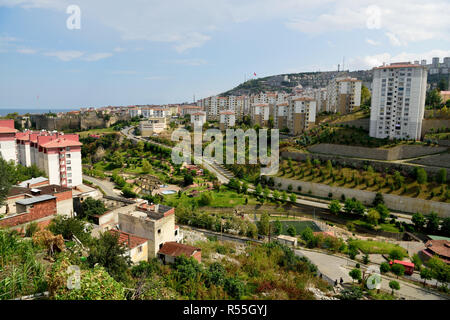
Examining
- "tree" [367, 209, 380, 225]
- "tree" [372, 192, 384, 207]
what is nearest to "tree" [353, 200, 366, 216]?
"tree" [367, 209, 380, 225]

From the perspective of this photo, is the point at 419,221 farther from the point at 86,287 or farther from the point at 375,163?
the point at 86,287

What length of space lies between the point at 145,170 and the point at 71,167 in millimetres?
6205

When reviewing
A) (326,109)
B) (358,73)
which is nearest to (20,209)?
(326,109)

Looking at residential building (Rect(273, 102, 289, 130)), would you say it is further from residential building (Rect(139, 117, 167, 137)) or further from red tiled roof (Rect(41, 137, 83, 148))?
red tiled roof (Rect(41, 137, 83, 148))

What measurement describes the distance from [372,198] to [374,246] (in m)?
3.68

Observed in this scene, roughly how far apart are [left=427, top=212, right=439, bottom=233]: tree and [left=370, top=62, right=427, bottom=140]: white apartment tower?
20.0 ft

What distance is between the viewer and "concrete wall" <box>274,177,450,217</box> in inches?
472

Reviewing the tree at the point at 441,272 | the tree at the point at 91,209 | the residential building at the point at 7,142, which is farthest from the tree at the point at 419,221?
the residential building at the point at 7,142

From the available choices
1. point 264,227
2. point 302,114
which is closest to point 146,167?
point 264,227

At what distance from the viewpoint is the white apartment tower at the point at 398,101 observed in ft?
51.6

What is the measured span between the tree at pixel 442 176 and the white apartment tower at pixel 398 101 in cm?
368
